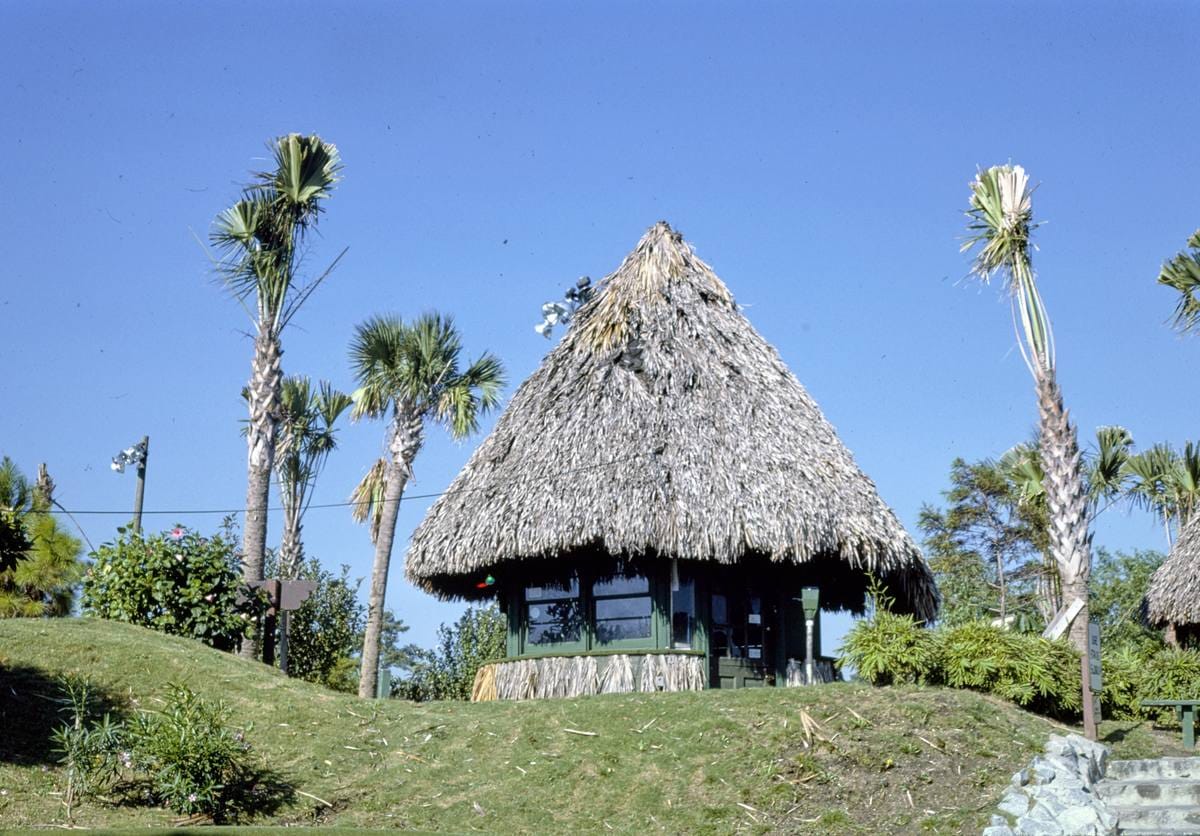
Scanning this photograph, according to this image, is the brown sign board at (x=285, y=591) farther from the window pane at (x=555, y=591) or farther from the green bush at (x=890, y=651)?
the green bush at (x=890, y=651)

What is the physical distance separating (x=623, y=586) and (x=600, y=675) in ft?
4.90

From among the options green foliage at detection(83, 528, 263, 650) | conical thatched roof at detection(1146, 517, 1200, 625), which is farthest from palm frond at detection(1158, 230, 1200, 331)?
green foliage at detection(83, 528, 263, 650)

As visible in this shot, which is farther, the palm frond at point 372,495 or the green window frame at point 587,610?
the palm frond at point 372,495

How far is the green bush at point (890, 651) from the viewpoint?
1463cm

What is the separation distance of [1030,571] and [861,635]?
25145 mm

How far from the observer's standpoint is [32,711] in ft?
45.6

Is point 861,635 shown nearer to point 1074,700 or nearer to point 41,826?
point 1074,700

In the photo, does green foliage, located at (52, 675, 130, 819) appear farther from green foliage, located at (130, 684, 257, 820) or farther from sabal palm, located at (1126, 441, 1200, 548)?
sabal palm, located at (1126, 441, 1200, 548)

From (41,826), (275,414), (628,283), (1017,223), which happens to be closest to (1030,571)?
(1017,223)

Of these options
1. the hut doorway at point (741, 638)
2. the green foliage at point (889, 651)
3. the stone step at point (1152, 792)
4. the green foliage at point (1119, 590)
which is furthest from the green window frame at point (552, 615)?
the green foliage at point (1119, 590)

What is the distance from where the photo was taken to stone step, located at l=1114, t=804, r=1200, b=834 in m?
→ 11.6

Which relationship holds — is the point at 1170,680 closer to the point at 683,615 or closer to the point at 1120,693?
the point at 1120,693

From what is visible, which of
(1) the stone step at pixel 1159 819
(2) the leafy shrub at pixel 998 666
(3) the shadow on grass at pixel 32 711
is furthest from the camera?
(2) the leafy shrub at pixel 998 666

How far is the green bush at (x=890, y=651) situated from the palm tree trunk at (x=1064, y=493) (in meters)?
6.53
